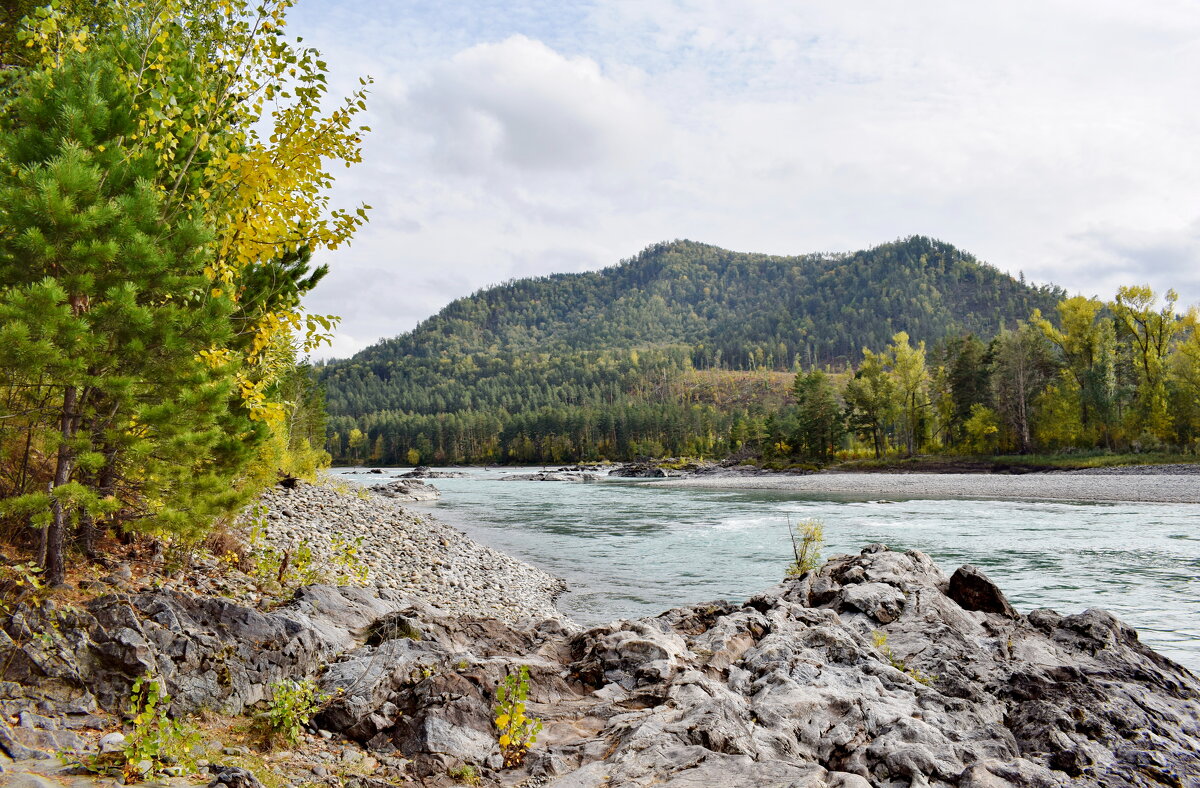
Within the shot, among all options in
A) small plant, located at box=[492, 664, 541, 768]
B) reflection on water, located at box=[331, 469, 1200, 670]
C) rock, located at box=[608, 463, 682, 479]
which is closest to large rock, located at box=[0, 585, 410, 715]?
small plant, located at box=[492, 664, 541, 768]

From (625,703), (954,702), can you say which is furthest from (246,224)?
(954,702)

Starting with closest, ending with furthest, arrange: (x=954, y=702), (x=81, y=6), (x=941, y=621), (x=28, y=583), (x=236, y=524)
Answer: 1. (x=28, y=583)
2. (x=954, y=702)
3. (x=81, y=6)
4. (x=941, y=621)
5. (x=236, y=524)

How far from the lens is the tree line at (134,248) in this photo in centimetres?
579

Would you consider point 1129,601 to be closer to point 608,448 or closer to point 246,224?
point 246,224

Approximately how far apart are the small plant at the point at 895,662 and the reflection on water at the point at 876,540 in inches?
228

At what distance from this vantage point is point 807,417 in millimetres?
82688

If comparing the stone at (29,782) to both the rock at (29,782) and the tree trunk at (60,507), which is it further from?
the tree trunk at (60,507)

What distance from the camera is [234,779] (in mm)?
4266

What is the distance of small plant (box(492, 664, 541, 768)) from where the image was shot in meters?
5.92

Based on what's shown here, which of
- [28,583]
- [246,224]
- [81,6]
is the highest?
[81,6]

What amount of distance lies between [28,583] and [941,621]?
40.2 ft

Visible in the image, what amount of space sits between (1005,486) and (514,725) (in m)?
54.0

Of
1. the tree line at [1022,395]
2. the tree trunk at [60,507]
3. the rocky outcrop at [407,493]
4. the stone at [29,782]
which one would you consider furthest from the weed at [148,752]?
the tree line at [1022,395]

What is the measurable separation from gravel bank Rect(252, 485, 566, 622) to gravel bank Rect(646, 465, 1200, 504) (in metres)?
38.0
